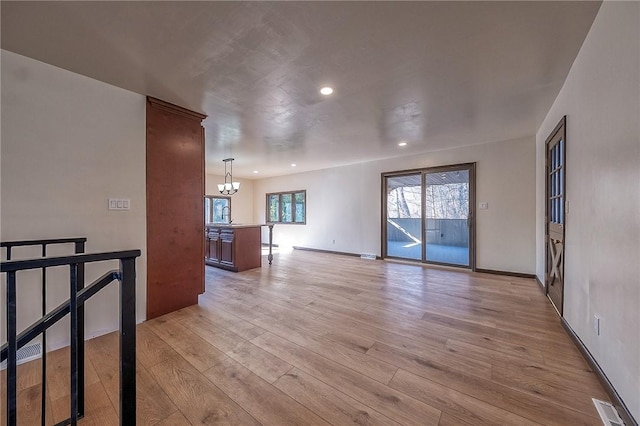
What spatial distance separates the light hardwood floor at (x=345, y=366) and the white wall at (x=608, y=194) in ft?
1.17

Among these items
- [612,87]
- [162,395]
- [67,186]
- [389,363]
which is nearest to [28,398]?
[162,395]

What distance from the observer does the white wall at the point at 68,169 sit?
212 cm

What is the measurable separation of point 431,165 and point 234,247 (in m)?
4.45

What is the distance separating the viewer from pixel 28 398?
5.61 feet

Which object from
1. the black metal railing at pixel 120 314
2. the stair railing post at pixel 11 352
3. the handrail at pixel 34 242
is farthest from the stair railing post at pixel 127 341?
the handrail at pixel 34 242

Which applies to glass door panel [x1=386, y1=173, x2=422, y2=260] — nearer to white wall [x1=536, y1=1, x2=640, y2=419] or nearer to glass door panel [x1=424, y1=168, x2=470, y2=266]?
glass door panel [x1=424, y1=168, x2=470, y2=266]

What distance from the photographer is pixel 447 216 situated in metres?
5.41

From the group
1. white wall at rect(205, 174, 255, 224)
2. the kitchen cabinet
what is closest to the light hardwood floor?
the kitchen cabinet

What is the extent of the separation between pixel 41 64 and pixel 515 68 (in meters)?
4.21

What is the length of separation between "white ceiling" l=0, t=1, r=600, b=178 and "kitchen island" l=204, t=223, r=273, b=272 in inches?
89.4

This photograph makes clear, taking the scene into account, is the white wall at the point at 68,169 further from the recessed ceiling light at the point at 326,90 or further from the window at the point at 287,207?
the window at the point at 287,207

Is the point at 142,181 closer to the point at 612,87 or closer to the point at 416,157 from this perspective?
the point at 612,87

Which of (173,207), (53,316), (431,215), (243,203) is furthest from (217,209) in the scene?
(53,316)

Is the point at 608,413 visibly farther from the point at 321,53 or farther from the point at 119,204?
the point at 119,204
